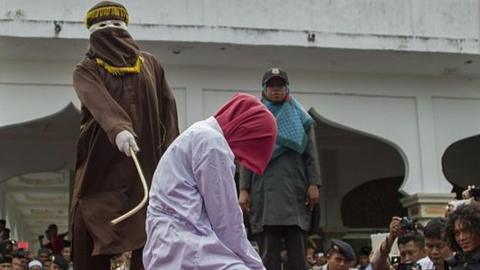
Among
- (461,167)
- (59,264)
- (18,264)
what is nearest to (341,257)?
(59,264)

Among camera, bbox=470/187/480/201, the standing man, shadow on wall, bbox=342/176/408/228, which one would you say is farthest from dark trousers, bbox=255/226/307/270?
shadow on wall, bbox=342/176/408/228

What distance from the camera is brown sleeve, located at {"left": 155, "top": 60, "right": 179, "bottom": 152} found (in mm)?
4207

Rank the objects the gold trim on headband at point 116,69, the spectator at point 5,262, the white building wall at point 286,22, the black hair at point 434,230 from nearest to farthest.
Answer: the gold trim on headband at point 116,69, the black hair at point 434,230, the spectator at point 5,262, the white building wall at point 286,22

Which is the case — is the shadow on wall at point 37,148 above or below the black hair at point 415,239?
above

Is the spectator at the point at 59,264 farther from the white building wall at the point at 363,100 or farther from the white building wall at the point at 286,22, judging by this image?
the white building wall at the point at 286,22

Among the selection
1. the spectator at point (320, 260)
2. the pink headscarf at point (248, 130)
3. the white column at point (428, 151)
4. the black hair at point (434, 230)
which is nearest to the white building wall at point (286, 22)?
the white column at point (428, 151)

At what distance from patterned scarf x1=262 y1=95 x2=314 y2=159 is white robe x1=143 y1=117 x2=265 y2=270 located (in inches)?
92.5

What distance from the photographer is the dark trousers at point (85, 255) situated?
385cm

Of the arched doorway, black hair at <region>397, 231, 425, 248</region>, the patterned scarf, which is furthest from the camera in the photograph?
the arched doorway

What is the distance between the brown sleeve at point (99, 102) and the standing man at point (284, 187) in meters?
1.51

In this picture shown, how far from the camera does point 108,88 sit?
4070 mm

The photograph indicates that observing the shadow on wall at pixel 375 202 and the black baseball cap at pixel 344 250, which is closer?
the black baseball cap at pixel 344 250

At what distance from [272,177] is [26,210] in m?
20.4

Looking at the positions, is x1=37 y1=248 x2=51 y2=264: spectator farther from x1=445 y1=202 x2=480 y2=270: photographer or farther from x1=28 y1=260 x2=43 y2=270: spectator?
x1=445 y1=202 x2=480 y2=270: photographer
